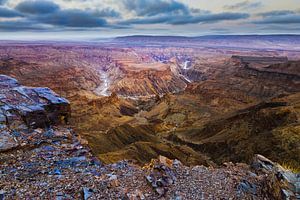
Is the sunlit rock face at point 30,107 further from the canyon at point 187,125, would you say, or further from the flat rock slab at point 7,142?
the flat rock slab at point 7,142

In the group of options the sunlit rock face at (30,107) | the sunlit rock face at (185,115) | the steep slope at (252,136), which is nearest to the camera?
the sunlit rock face at (30,107)

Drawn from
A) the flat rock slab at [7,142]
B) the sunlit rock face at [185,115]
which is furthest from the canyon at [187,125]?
the sunlit rock face at [185,115]

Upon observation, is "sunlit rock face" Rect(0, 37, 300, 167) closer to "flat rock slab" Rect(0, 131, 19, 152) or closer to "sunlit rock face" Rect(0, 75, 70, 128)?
"sunlit rock face" Rect(0, 75, 70, 128)

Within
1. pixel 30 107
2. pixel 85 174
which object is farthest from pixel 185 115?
pixel 85 174

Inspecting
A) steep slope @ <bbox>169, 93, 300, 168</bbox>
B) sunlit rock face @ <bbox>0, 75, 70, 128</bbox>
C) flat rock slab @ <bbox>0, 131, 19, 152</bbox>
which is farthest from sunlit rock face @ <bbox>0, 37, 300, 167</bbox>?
flat rock slab @ <bbox>0, 131, 19, 152</bbox>

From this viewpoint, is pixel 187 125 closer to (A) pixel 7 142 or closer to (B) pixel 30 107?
(B) pixel 30 107

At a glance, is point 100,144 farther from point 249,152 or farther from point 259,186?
point 259,186

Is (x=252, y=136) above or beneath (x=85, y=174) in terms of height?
beneath

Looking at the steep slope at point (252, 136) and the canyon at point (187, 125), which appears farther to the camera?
the steep slope at point (252, 136)
